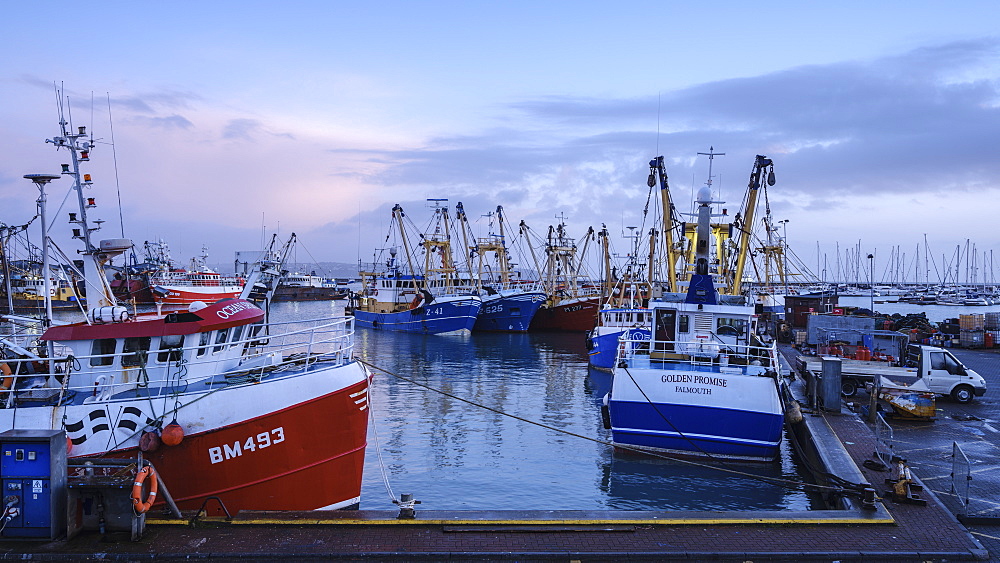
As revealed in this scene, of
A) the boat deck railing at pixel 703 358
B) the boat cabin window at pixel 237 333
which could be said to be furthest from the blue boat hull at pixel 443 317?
the boat cabin window at pixel 237 333

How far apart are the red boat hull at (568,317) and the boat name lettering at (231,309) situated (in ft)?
167

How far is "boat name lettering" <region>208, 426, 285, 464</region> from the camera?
Result: 1199 centimetres

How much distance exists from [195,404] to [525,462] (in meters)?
9.78

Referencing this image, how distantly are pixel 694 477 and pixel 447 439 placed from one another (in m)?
7.81

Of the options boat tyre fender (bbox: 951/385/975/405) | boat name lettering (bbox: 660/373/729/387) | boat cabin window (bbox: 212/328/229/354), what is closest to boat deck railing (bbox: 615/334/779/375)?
boat name lettering (bbox: 660/373/729/387)

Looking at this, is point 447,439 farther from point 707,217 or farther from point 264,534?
point 264,534

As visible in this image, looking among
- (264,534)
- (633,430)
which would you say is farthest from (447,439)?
(264,534)

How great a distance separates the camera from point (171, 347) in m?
13.0

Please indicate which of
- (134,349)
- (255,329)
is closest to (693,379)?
(255,329)

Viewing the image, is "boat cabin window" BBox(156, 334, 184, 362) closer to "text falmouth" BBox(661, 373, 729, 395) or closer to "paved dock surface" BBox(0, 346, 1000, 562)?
"paved dock surface" BBox(0, 346, 1000, 562)

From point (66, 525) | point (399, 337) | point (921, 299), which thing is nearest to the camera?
point (66, 525)

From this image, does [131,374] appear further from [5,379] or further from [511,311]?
[511,311]

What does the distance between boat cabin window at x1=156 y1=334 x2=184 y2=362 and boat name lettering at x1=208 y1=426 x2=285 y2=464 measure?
6.92ft

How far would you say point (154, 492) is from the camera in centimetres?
996
